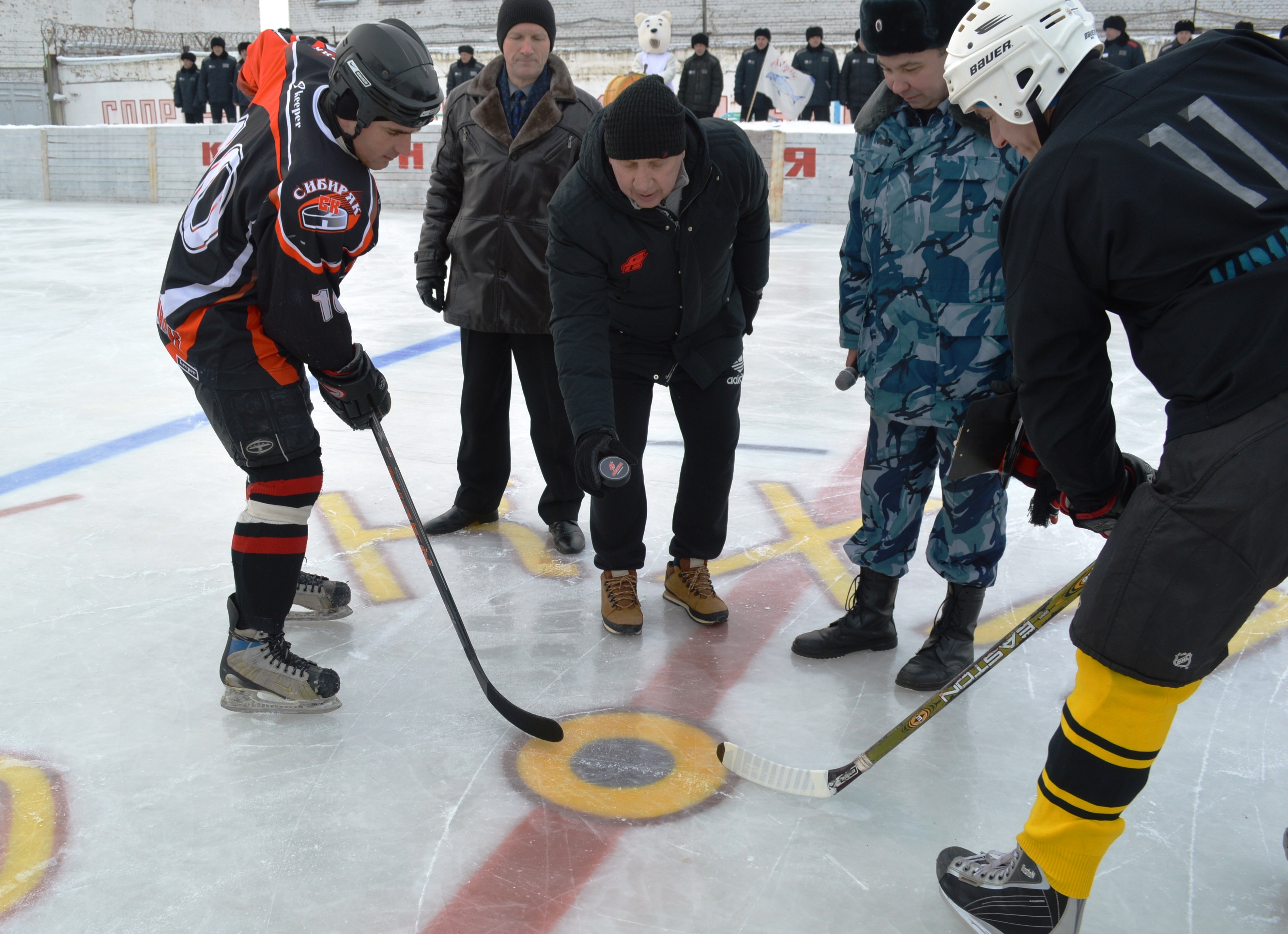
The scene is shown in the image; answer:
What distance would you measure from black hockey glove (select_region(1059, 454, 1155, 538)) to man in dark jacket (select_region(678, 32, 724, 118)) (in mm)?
11641

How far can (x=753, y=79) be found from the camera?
13.5 meters

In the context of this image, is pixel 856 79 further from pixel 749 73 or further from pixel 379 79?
pixel 379 79

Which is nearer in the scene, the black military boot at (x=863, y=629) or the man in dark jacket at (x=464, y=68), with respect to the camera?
the black military boot at (x=863, y=629)

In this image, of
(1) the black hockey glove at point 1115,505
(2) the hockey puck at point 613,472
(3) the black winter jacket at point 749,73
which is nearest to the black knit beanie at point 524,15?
(2) the hockey puck at point 613,472

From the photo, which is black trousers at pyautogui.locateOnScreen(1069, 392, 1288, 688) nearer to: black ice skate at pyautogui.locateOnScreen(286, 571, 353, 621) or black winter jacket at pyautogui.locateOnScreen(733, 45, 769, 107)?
black ice skate at pyautogui.locateOnScreen(286, 571, 353, 621)

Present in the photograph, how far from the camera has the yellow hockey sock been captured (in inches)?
57.8

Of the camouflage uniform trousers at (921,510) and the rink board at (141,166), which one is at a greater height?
the rink board at (141,166)

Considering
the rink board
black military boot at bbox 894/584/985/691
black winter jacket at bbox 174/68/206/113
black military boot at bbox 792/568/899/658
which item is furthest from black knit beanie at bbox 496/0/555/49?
black winter jacket at bbox 174/68/206/113

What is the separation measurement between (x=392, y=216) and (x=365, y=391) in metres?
9.92

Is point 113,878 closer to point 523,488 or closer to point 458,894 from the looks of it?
point 458,894

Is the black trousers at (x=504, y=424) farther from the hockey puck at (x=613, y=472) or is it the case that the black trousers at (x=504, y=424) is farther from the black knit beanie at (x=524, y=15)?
the hockey puck at (x=613, y=472)

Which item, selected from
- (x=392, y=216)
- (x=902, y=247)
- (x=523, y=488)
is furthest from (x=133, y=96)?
(x=902, y=247)

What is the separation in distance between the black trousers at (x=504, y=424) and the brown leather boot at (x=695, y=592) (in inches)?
21.9

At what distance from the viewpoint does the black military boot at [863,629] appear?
8.41ft
